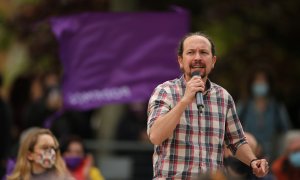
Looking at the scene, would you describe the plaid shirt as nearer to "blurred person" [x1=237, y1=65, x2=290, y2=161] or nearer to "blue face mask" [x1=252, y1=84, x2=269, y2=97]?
"blurred person" [x1=237, y1=65, x2=290, y2=161]

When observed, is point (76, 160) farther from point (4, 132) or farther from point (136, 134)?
point (136, 134)

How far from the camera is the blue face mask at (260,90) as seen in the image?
13.9 meters

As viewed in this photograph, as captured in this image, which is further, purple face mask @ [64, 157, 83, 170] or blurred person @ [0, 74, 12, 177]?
blurred person @ [0, 74, 12, 177]

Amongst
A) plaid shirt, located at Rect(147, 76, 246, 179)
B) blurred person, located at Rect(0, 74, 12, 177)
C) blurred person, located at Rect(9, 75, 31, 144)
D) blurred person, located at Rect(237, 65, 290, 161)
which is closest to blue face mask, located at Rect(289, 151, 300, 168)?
plaid shirt, located at Rect(147, 76, 246, 179)

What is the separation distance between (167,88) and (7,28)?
1132cm

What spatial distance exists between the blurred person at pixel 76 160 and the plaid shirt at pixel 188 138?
429 cm

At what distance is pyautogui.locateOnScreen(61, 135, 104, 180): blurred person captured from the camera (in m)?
12.0

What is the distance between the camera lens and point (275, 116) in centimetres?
1407

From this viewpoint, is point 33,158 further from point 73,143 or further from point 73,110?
point 73,110

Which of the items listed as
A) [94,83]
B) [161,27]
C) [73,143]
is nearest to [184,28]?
[161,27]

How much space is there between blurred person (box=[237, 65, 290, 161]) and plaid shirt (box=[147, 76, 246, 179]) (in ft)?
19.6

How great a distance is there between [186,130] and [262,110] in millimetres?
6345

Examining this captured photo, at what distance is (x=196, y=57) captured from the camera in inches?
303

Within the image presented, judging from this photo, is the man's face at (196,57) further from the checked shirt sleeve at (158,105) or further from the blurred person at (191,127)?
the checked shirt sleeve at (158,105)
